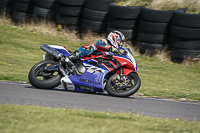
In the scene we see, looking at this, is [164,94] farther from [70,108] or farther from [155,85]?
[70,108]

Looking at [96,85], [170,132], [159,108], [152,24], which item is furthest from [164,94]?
[152,24]

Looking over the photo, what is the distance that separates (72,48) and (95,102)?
24.5ft

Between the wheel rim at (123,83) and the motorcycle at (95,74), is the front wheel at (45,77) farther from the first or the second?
the wheel rim at (123,83)

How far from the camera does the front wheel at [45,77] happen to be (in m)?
6.92

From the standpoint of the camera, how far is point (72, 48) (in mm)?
13477

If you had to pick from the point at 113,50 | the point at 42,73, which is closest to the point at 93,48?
the point at 113,50

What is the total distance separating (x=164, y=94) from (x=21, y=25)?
415 inches

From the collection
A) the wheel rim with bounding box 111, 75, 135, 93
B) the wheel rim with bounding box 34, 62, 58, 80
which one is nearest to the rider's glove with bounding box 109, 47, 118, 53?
the wheel rim with bounding box 111, 75, 135, 93

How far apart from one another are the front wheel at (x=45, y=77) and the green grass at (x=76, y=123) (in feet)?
5.85

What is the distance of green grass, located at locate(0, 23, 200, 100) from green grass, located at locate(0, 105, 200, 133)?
10.1 ft

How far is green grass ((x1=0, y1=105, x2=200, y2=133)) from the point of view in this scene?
386 cm

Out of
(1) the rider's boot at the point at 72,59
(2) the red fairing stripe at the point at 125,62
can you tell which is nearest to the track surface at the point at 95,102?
(1) the rider's boot at the point at 72,59

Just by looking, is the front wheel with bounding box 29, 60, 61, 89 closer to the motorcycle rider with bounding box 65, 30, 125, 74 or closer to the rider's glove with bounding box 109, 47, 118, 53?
the motorcycle rider with bounding box 65, 30, 125, 74

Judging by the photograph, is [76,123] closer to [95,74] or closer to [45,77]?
[95,74]
